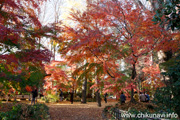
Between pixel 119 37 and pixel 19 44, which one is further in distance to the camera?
pixel 119 37

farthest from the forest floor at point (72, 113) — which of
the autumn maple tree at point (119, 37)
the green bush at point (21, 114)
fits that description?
the autumn maple tree at point (119, 37)

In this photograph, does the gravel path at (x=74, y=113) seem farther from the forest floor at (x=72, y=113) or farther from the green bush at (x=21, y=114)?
the green bush at (x=21, y=114)

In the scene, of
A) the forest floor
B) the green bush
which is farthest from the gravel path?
the green bush

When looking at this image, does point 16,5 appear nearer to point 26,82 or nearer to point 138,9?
point 26,82

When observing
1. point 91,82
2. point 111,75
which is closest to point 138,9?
point 111,75

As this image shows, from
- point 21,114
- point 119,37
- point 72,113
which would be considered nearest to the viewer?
point 21,114

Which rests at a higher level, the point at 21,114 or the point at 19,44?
the point at 19,44

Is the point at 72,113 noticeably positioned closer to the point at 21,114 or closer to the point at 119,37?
the point at 21,114

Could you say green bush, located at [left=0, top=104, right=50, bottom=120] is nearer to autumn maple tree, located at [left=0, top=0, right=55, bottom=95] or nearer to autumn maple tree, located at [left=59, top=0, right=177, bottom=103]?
autumn maple tree, located at [left=0, top=0, right=55, bottom=95]

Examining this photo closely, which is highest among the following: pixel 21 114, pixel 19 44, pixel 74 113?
pixel 19 44

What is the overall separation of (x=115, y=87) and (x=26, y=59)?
4.78 meters

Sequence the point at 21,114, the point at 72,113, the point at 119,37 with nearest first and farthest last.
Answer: the point at 21,114, the point at 119,37, the point at 72,113

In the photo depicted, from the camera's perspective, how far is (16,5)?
6809 millimetres

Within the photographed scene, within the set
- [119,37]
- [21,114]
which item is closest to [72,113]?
[21,114]
